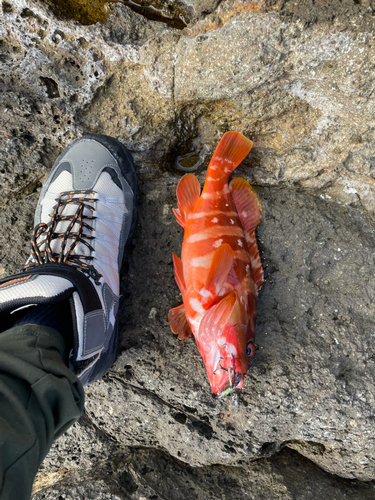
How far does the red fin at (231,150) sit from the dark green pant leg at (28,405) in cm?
181

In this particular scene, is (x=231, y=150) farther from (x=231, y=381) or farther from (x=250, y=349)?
(x=231, y=381)

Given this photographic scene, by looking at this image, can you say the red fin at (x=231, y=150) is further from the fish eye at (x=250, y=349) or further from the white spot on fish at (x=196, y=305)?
the fish eye at (x=250, y=349)

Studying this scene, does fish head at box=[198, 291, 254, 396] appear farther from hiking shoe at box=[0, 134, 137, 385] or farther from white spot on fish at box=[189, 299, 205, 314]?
hiking shoe at box=[0, 134, 137, 385]

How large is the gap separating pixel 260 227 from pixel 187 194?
26.6 inches

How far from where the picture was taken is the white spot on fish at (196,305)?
2400 millimetres

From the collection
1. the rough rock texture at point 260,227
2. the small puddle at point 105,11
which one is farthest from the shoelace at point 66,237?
the small puddle at point 105,11

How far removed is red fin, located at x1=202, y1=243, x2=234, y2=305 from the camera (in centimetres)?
227

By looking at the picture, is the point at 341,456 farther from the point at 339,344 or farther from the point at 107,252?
the point at 107,252

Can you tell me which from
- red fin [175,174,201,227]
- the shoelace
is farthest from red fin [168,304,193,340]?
red fin [175,174,201,227]

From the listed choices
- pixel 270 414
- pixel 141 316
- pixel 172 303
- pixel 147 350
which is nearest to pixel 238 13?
pixel 172 303

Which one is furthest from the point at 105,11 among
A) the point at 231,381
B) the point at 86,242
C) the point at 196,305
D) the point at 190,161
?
the point at 231,381

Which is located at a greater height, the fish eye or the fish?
the fish

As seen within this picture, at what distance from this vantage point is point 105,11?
253 cm

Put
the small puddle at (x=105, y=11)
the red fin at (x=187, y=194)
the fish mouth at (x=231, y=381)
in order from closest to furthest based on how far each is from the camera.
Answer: the fish mouth at (x=231, y=381), the small puddle at (x=105, y=11), the red fin at (x=187, y=194)
